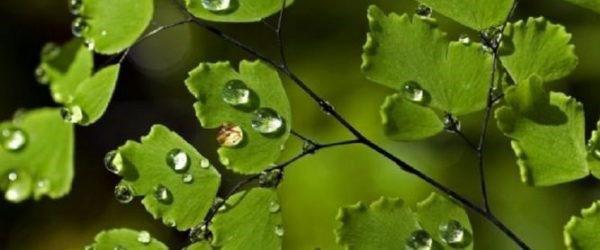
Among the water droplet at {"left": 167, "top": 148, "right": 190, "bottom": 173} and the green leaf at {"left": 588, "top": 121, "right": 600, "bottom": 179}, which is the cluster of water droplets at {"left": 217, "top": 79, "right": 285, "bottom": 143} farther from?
the green leaf at {"left": 588, "top": 121, "right": 600, "bottom": 179}

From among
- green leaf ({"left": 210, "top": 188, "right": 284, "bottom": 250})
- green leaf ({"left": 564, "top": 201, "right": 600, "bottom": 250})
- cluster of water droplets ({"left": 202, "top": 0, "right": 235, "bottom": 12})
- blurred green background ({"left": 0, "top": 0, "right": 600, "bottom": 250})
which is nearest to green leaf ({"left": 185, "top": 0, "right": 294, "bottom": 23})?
cluster of water droplets ({"left": 202, "top": 0, "right": 235, "bottom": 12})

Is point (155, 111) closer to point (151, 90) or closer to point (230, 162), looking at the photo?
point (151, 90)

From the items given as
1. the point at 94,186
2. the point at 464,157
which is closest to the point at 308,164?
the point at 464,157

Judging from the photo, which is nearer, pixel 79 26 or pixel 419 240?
pixel 419 240

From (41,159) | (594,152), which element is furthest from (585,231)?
(41,159)

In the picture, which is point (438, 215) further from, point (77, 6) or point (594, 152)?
point (77, 6)
